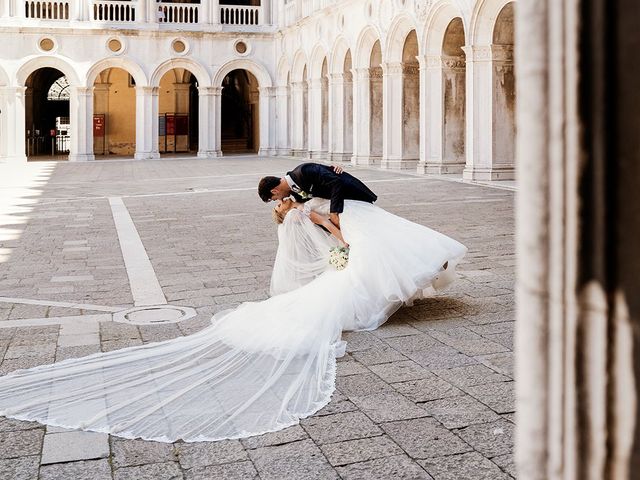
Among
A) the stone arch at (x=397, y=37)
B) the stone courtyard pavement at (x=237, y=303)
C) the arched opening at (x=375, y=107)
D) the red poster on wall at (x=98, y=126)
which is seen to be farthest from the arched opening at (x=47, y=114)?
the stone courtyard pavement at (x=237, y=303)

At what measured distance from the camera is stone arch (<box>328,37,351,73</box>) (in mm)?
30359

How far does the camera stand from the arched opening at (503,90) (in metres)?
19.9

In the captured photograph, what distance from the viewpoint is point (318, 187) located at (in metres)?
6.86

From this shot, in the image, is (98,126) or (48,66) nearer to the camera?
(48,66)

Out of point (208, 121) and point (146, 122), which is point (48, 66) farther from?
point (208, 121)

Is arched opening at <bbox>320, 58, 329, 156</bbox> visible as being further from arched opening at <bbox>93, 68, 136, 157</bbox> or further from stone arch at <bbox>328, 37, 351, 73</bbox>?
arched opening at <bbox>93, 68, 136, 157</bbox>

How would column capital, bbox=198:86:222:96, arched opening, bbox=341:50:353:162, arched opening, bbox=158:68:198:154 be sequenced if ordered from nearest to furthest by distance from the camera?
1. arched opening, bbox=341:50:353:162
2. column capital, bbox=198:86:222:96
3. arched opening, bbox=158:68:198:154

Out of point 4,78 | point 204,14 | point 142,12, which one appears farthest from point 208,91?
point 4,78

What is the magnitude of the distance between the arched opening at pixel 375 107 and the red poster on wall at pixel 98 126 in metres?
19.0

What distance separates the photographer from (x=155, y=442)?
407cm

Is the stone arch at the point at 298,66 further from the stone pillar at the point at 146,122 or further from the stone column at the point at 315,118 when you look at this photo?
the stone pillar at the point at 146,122

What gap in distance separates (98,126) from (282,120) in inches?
399

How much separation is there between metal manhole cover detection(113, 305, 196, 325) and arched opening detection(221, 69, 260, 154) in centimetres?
3637

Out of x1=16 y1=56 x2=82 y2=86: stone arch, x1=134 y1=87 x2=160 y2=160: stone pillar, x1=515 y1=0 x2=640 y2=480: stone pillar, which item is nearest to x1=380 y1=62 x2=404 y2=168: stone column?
x1=134 y1=87 x2=160 y2=160: stone pillar
